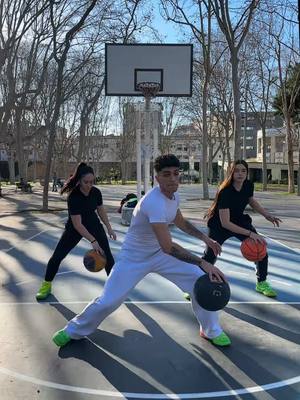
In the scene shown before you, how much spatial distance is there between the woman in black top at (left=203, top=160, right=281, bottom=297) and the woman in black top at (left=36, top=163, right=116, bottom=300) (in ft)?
4.55

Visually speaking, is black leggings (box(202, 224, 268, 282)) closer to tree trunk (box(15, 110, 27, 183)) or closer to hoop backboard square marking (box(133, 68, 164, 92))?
hoop backboard square marking (box(133, 68, 164, 92))

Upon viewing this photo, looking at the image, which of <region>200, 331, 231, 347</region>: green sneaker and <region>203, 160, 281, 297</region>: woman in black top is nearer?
<region>200, 331, 231, 347</region>: green sneaker

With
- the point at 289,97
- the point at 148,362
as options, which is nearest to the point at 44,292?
the point at 148,362

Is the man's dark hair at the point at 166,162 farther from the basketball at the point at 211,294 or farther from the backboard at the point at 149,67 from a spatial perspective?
the backboard at the point at 149,67

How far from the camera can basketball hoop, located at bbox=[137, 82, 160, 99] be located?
1576cm

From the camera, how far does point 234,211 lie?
21.6 ft

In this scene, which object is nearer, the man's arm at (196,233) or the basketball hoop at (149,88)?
the man's arm at (196,233)

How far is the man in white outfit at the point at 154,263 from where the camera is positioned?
15.4 feet

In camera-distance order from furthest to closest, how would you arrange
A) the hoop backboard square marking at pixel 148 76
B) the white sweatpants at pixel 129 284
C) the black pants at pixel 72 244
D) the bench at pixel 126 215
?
the hoop backboard square marking at pixel 148 76
the bench at pixel 126 215
the black pants at pixel 72 244
the white sweatpants at pixel 129 284

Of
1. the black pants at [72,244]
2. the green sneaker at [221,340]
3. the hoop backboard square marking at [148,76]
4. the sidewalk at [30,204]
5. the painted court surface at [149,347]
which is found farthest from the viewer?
the sidewalk at [30,204]

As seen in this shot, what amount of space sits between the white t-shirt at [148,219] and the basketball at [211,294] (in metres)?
0.57

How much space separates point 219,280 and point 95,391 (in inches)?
54.8

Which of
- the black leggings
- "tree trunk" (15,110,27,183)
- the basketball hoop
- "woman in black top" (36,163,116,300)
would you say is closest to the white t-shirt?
"woman in black top" (36,163,116,300)

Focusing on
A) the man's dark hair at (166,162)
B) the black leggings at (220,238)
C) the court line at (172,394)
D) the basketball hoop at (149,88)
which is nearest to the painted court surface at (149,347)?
the court line at (172,394)
